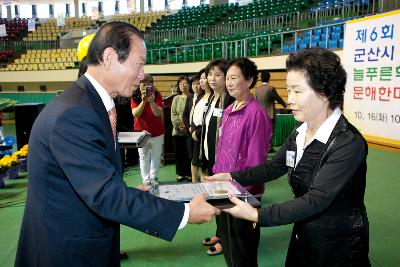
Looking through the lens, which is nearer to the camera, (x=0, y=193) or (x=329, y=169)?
(x=329, y=169)

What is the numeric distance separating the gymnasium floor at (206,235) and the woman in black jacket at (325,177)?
163 centimetres

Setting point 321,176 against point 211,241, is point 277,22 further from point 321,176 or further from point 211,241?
point 321,176

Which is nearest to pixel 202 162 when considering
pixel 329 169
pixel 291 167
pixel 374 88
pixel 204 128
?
pixel 204 128

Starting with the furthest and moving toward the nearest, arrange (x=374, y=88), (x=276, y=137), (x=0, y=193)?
(x=276, y=137)
(x=0, y=193)
(x=374, y=88)

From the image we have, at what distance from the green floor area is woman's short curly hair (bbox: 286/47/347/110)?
201 cm

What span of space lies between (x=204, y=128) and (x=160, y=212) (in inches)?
97.1

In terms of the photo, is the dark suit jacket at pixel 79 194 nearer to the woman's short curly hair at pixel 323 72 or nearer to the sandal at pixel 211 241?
the woman's short curly hair at pixel 323 72

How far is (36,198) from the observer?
1.29m

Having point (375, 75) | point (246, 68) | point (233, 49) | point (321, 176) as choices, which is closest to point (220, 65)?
point (246, 68)

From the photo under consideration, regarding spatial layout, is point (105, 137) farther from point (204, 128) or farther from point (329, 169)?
point (204, 128)

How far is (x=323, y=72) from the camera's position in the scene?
1438mm

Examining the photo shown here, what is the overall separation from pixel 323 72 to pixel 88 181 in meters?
1.03

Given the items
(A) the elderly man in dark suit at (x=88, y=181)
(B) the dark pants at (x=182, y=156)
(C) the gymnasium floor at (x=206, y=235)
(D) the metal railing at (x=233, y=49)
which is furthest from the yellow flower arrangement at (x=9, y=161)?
(D) the metal railing at (x=233, y=49)

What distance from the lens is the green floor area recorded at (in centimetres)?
306
